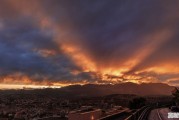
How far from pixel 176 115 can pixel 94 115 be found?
85.6 ft

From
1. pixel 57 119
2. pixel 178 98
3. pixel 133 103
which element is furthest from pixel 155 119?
pixel 178 98

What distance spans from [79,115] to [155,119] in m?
22.6

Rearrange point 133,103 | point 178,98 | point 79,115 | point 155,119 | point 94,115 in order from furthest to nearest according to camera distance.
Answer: point 178,98 < point 133,103 < point 155,119 < point 94,115 < point 79,115

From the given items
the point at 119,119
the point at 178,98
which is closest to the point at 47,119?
the point at 119,119

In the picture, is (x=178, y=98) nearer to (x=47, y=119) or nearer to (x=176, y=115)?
(x=176, y=115)

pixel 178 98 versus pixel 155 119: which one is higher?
pixel 178 98

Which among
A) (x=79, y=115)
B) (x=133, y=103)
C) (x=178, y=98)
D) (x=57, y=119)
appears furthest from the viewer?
(x=178, y=98)

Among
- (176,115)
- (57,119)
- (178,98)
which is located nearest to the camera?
(57,119)

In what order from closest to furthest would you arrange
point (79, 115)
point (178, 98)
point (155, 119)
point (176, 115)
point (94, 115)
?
point (79, 115)
point (94, 115)
point (155, 119)
point (176, 115)
point (178, 98)

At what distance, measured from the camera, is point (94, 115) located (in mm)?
34062

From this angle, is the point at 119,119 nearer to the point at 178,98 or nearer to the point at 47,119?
the point at 47,119

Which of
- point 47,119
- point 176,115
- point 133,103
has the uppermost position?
point 133,103

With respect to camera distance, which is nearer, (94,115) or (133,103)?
(94,115)

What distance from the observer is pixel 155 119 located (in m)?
48.9
